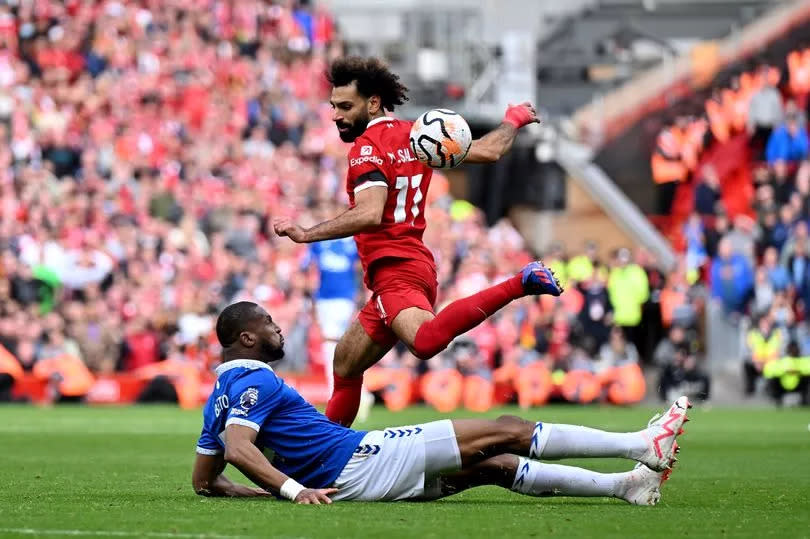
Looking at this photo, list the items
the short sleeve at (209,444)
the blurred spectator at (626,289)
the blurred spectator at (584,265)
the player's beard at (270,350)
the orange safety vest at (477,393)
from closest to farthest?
the player's beard at (270,350), the short sleeve at (209,444), the orange safety vest at (477,393), the blurred spectator at (626,289), the blurred spectator at (584,265)

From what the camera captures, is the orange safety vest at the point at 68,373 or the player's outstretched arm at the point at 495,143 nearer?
Result: the player's outstretched arm at the point at 495,143

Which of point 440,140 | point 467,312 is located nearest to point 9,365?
point 440,140

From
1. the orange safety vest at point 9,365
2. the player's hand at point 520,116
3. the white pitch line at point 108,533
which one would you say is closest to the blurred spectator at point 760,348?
the orange safety vest at point 9,365

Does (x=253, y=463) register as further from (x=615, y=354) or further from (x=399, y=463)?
(x=615, y=354)

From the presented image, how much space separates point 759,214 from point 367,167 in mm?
15805

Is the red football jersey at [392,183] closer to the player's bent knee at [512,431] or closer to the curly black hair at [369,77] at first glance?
the curly black hair at [369,77]

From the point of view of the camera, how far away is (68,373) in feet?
74.7

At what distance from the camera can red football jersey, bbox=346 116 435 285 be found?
972cm

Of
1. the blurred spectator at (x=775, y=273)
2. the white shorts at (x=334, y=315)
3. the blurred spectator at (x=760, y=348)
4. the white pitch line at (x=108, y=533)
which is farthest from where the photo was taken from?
the blurred spectator at (x=775, y=273)

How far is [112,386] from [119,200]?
3404 millimetres

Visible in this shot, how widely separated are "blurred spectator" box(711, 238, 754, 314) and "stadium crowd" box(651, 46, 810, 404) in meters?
0.01

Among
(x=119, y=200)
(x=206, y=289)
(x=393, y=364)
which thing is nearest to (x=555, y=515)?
(x=393, y=364)

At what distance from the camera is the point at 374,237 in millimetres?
9922

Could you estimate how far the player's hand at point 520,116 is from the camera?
10.2 meters
